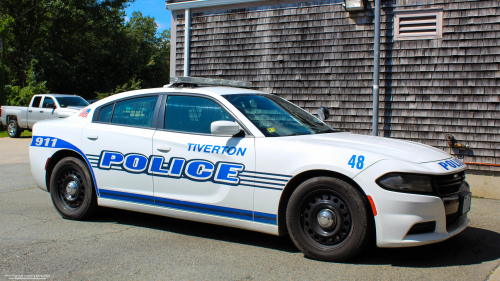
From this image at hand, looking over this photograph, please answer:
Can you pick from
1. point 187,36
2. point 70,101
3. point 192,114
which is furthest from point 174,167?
point 70,101

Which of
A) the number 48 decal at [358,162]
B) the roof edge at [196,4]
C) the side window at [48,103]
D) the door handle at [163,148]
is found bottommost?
the number 48 decal at [358,162]

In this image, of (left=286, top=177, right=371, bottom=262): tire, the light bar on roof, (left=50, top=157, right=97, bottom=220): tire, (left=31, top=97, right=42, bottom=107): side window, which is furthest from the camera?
(left=31, top=97, right=42, bottom=107): side window

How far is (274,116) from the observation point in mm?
4660

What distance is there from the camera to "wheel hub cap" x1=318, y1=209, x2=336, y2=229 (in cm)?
381

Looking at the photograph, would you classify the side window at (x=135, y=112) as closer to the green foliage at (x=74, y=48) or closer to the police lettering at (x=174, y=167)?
the police lettering at (x=174, y=167)

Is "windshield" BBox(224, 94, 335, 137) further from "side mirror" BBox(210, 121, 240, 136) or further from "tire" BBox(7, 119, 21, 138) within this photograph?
"tire" BBox(7, 119, 21, 138)

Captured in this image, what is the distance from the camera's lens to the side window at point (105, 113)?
5.15 m

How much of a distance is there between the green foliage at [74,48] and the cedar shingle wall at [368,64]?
68.1ft

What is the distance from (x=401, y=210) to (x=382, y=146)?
27.7 inches

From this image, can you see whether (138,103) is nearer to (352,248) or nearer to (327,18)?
(352,248)

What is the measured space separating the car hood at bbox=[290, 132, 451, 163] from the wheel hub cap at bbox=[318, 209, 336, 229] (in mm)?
569

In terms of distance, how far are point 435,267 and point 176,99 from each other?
2.99 m

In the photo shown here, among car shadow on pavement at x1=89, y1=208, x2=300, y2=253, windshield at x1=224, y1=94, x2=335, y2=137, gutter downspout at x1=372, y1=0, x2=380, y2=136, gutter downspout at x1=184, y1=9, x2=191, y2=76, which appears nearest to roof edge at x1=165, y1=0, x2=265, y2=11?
gutter downspout at x1=184, y1=9, x2=191, y2=76

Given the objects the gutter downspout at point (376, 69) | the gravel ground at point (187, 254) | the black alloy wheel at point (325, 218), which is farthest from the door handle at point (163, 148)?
the gutter downspout at point (376, 69)
